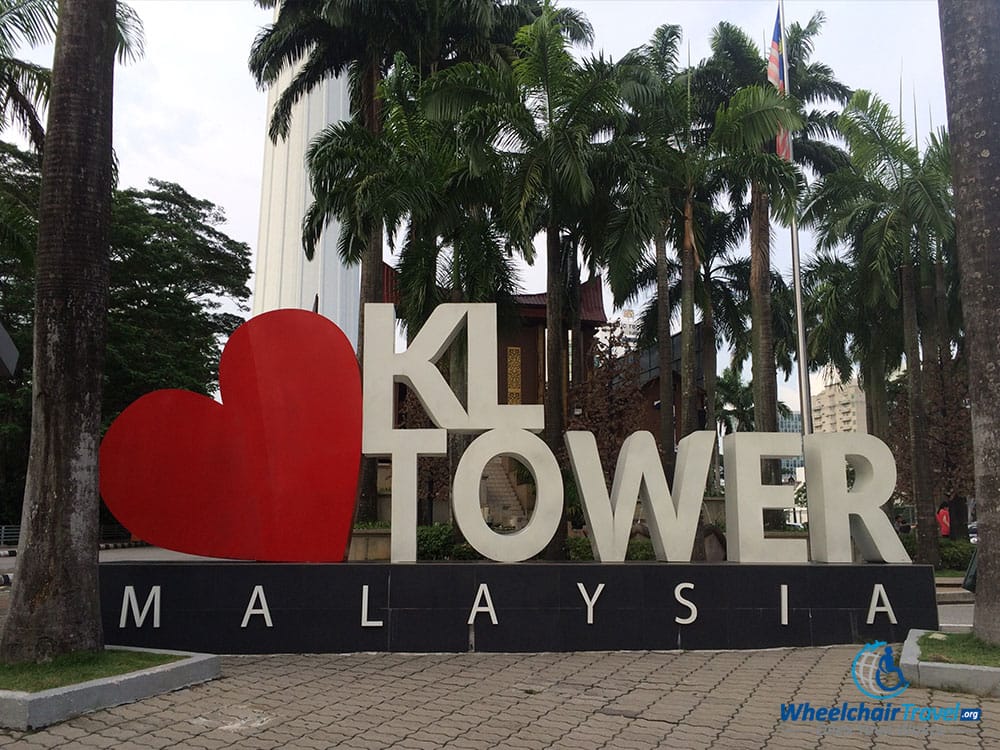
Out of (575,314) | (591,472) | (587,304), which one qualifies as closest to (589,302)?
(587,304)

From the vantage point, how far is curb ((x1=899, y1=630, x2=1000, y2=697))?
7.70m

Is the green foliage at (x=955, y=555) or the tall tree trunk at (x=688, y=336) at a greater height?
the tall tree trunk at (x=688, y=336)

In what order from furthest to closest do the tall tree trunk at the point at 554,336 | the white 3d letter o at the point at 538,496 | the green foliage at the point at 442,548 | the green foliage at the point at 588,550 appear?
the green foliage at the point at 588,550, the green foliage at the point at 442,548, the tall tree trunk at the point at 554,336, the white 3d letter o at the point at 538,496

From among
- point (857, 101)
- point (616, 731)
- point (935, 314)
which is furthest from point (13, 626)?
point (935, 314)

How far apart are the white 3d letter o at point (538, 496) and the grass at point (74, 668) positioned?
3.66m

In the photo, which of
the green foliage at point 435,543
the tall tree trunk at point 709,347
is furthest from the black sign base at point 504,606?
the tall tree trunk at point 709,347

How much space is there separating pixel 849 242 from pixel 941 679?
73.5 ft

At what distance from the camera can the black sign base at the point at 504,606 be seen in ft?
33.4

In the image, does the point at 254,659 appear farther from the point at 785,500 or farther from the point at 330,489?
the point at 785,500

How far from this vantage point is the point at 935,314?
28438 millimetres

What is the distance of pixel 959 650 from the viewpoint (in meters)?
8.46

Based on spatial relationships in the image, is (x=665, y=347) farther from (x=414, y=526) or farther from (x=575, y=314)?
(x=414, y=526)

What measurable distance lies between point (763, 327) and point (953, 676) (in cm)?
1815

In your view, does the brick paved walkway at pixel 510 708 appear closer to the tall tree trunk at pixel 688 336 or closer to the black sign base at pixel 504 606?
the black sign base at pixel 504 606
